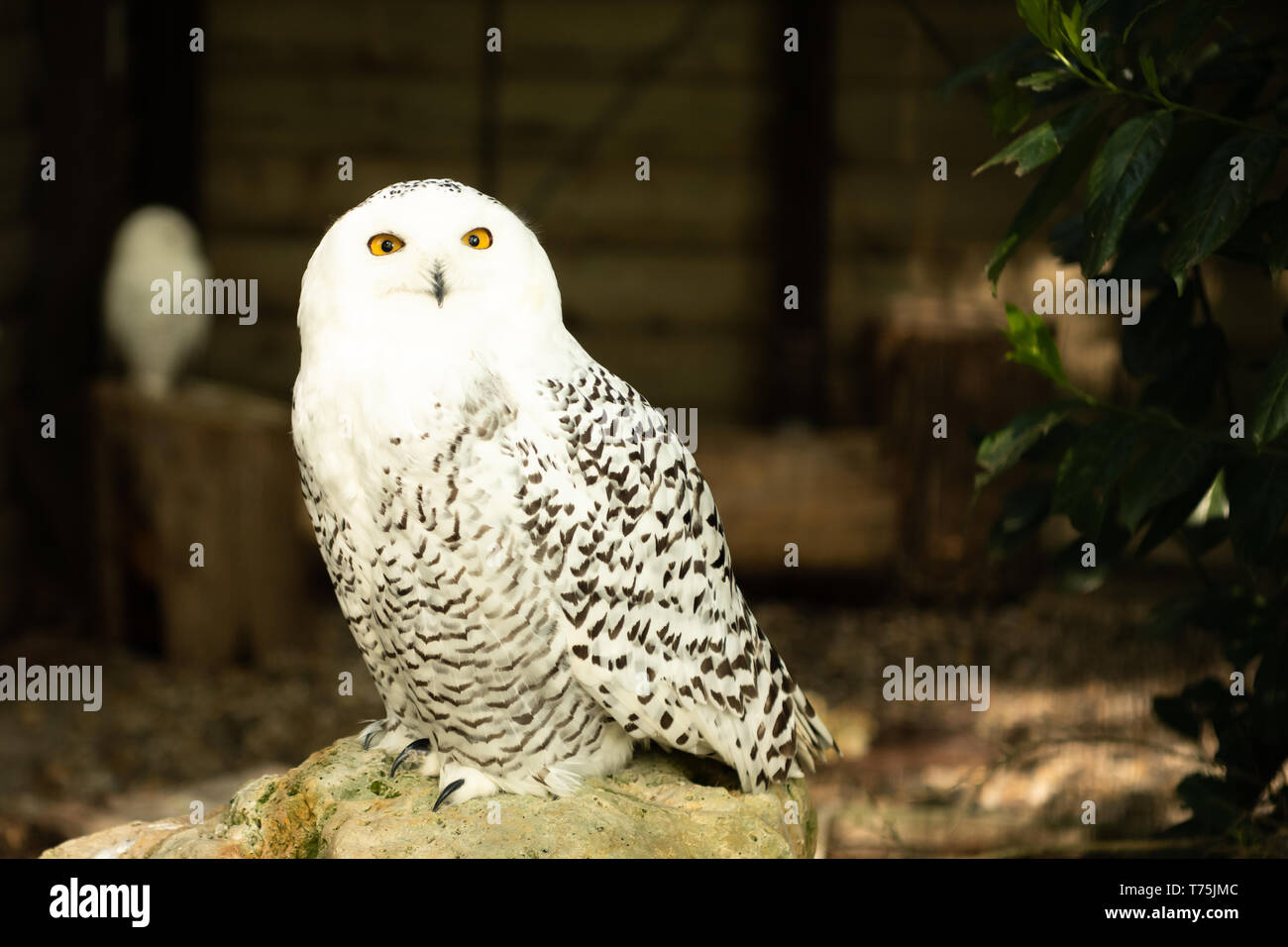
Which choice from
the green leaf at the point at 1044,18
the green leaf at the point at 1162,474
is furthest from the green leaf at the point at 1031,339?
the green leaf at the point at 1044,18

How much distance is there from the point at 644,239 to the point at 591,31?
3.41ft

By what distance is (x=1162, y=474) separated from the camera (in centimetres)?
228

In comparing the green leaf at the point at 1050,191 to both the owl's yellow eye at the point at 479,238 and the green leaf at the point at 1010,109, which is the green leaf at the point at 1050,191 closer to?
the green leaf at the point at 1010,109

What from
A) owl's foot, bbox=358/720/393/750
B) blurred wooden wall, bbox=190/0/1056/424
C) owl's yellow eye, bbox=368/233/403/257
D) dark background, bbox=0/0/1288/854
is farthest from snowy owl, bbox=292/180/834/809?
blurred wooden wall, bbox=190/0/1056/424

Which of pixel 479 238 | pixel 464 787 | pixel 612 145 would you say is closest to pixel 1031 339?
pixel 479 238

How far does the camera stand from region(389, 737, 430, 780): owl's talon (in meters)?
2.36

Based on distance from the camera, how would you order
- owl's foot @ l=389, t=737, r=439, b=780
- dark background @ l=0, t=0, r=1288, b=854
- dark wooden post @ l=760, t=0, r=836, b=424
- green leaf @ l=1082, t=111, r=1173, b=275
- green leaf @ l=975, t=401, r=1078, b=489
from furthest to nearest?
dark wooden post @ l=760, t=0, r=836, b=424 < dark background @ l=0, t=0, r=1288, b=854 < green leaf @ l=975, t=401, r=1078, b=489 < owl's foot @ l=389, t=737, r=439, b=780 < green leaf @ l=1082, t=111, r=1173, b=275

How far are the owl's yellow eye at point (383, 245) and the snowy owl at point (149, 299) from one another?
3.72 metres

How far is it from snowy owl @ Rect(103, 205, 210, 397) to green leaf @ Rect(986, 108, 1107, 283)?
13.4ft

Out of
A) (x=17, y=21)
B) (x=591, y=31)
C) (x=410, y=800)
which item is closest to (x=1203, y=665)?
(x=410, y=800)

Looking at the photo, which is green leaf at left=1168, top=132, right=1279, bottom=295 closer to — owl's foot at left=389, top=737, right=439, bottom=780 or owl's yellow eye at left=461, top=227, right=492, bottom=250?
owl's yellow eye at left=461, top=227, right=492, bottom=250

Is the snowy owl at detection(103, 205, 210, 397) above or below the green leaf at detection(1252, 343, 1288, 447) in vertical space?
above

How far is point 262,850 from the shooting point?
92.4 inches
